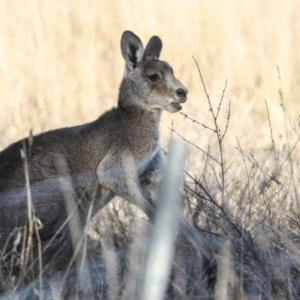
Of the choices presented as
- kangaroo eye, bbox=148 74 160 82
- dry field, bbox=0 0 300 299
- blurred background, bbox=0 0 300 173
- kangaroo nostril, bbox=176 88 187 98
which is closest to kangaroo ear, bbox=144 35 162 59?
kangaroo eye, bbox=148 74 160 82

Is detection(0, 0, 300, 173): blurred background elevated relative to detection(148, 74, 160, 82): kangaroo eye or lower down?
elevated

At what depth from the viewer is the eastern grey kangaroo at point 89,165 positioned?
4.83 meters

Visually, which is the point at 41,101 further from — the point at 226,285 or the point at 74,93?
the point at 226,285

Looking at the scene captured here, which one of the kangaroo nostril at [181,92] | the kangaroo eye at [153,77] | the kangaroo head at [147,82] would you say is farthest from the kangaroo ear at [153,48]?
the kangaroo nostril at [181,92]

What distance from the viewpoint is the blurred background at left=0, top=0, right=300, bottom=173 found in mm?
8391

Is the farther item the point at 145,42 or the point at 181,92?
the point at 145,42

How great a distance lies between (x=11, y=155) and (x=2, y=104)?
11.3 ft

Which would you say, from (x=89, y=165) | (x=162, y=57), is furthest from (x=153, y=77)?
(x=162, y=57)

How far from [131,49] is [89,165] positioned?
789 mm

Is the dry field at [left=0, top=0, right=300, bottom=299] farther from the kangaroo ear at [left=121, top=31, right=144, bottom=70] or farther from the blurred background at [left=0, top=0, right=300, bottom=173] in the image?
the kangaroo ear at [left=121, top=31, right=144, bottom=70]

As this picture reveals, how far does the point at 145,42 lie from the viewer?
9.24 metres

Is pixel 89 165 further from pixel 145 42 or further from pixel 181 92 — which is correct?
pixel 145 42

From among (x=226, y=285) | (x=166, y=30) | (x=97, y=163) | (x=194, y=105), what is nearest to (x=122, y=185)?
(x=97, y=163)

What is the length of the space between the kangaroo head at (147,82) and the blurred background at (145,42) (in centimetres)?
235
